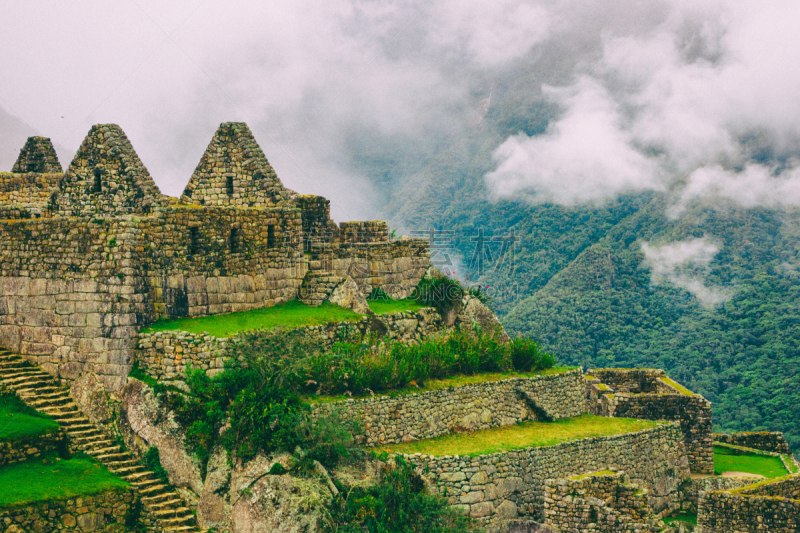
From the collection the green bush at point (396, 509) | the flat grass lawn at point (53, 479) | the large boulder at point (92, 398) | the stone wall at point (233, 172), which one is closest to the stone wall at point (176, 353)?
the large boulder at point (92, 398)

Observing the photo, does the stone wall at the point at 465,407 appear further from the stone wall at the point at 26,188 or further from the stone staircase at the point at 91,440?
the stone wall at the point at 26,188

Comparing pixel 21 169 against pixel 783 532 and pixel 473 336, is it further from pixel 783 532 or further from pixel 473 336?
pixel 783 532

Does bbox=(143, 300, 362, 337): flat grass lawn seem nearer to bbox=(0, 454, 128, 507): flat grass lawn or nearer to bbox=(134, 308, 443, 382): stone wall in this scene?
bbox=(134, 308, 443, 382): stone wall

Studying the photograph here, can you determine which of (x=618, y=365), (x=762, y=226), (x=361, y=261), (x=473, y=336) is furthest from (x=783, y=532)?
(x=762, y=226)

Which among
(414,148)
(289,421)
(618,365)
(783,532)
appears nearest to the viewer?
A: (289,421)

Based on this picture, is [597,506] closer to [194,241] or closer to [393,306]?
[393,306]

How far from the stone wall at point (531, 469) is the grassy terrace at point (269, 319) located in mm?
4540

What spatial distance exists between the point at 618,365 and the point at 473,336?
749 inches

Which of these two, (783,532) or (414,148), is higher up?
(414,148)

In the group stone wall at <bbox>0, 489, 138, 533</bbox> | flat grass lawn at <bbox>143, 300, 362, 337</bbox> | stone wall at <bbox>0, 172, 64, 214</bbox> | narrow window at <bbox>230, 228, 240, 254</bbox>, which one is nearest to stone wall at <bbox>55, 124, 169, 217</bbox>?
narrow window at <bbox>230, 228, 240, 254</bbox>

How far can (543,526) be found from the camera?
19.5 metres

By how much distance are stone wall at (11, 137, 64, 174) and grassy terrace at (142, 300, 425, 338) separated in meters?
8.96

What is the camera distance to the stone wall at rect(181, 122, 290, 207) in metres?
23.1

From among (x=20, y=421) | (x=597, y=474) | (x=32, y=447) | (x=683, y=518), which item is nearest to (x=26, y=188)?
(x=20, y=421)
